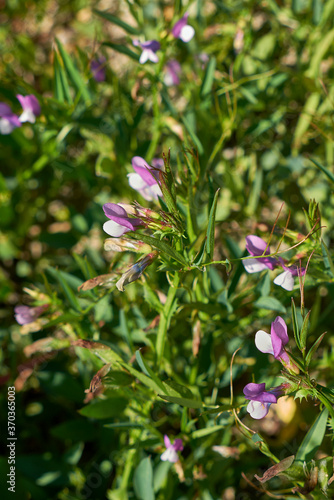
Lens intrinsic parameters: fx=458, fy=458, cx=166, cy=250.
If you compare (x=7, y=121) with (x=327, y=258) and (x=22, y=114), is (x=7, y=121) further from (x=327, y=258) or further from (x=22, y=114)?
(x=327, y=258)

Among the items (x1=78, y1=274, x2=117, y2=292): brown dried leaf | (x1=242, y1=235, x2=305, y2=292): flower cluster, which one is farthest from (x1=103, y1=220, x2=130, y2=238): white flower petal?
(x1=242, y1=235, x2=305, y2=292): flower cluster

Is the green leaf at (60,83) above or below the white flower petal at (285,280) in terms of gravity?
above

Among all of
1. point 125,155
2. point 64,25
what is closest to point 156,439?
point 125,155

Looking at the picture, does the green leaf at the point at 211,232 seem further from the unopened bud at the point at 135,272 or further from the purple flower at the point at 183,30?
the purple flower at the point at 183,30

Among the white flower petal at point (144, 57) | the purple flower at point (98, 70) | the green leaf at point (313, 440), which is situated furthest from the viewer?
the purple flower at point (98, 70)

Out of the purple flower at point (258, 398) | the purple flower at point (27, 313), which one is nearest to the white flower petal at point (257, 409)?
the purple flower at point (258, 398)

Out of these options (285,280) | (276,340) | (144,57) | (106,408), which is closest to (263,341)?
(276,340)

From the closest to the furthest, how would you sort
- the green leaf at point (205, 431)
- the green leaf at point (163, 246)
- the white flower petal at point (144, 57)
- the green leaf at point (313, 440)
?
1. the green leaf at point (163, 246)
2. the green leaf at point (313, 440)
3. the green leaf at point (205, 431)
4. the white flower petal at point (144, 57)
